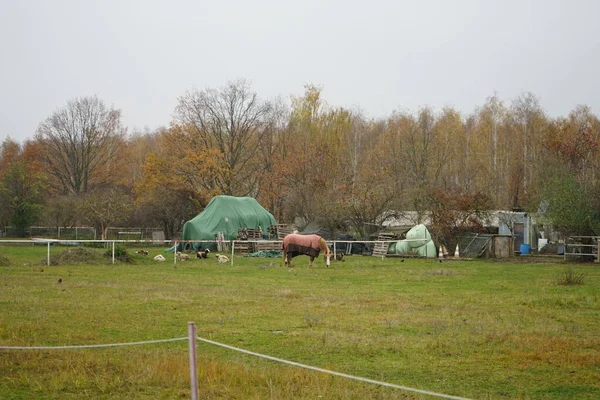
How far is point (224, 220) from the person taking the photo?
4581cm

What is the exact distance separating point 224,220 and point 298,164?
1904 centimetres

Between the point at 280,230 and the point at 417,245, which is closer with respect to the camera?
the point at 417,245

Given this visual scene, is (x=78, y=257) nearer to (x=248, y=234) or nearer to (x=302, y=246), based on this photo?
(x=302, y=246)

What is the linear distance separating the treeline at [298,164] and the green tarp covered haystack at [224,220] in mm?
4397

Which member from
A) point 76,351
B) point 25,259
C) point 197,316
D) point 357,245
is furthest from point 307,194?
point 76,351

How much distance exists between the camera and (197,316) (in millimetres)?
14023

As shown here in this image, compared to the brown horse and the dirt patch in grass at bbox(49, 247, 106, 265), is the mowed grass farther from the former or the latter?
the brown horse

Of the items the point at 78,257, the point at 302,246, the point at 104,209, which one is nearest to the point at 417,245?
the point at 302,246

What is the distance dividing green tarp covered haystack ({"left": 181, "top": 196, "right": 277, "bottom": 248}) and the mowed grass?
906 inches

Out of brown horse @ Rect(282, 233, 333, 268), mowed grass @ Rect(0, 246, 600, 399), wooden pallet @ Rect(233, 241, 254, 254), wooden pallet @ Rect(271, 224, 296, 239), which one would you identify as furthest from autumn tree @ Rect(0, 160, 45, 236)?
mowed grass @ Rect(0, 246, 600, 399)

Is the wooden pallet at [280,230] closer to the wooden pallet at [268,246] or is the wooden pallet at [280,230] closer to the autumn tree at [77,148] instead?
the wooden pallet at [268,246]

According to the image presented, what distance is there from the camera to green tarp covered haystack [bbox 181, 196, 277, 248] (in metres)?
45.0

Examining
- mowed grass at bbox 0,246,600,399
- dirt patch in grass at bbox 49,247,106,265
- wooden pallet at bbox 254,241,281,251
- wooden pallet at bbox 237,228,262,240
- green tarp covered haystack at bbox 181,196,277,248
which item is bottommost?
mowed grass at bbox 0,246,600,399

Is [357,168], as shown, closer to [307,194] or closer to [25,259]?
[307,194]
